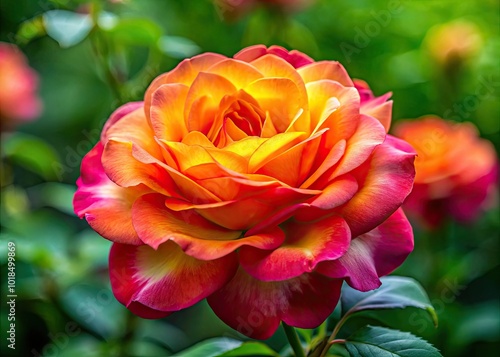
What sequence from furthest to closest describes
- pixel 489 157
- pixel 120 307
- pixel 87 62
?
pixel 87 62 → pixel 489 157 → pixel 120 307

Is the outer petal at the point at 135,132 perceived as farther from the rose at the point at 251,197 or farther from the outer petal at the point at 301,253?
the outer petal at the point at 301,253

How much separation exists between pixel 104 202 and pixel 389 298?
0.90 ft

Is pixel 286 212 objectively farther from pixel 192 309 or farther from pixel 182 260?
pixel 192 309

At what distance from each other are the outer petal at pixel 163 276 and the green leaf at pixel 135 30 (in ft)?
1.21

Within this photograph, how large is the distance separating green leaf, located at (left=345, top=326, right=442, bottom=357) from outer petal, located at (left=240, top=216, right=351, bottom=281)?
0.38 ft

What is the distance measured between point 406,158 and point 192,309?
0.90m

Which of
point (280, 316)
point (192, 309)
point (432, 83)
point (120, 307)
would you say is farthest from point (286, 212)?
point (432, 83)

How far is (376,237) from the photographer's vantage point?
19.1 inches

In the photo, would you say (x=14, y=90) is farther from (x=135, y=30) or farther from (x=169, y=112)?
(x=169, y=112)

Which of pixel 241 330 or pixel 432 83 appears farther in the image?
pixel 432 83

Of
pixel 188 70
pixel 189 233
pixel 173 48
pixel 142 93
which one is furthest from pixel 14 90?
pixel 189 233

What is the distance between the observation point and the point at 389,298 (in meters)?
0.58

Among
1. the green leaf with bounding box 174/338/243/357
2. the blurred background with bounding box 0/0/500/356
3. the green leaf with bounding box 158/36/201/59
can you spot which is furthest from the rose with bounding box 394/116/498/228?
the green leaf with bounding box 174/338/243/357

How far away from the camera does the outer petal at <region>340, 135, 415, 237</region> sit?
17.5 inches
